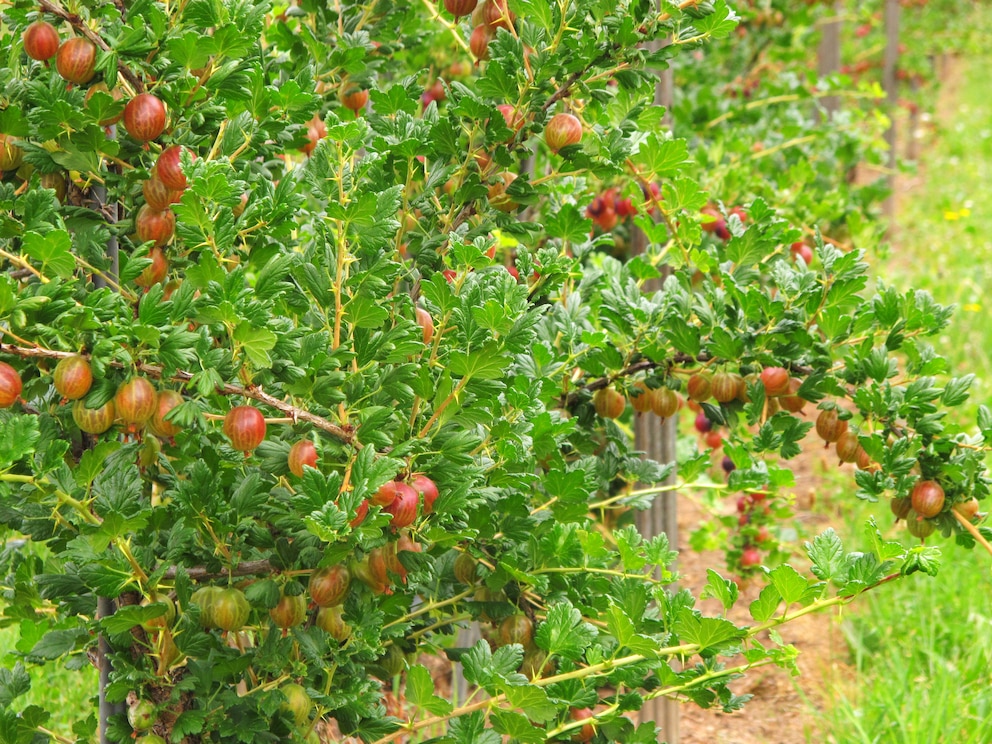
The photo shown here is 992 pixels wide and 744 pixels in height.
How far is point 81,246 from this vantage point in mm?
1430

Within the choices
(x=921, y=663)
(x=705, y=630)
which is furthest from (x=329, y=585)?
(x=921, y=663)

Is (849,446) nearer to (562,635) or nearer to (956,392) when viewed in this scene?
(956,392)

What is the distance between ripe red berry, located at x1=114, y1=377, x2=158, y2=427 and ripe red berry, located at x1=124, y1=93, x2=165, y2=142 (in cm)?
33

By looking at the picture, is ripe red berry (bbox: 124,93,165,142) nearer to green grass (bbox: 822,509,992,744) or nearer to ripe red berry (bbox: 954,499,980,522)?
ripe red berry (bbox: 954,499,980,522)

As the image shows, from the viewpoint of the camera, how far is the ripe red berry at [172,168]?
4.44ft

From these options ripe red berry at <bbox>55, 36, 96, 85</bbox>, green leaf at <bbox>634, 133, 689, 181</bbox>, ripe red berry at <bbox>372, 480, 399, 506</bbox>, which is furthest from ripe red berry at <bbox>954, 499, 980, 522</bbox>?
ripe red berry at <bbox>55, 36, 96, 85</bbox>

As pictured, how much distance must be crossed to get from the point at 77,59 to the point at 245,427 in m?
0.53

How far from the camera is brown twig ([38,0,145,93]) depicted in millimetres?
1330

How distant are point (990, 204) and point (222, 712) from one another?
7.90 m

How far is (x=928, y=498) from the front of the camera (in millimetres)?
1644

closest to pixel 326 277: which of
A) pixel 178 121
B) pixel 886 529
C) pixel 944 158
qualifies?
pixel 178 121

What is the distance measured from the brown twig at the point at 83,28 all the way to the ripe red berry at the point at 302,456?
533 mm

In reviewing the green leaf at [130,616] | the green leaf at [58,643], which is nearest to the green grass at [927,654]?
the green leaf at [130,616]

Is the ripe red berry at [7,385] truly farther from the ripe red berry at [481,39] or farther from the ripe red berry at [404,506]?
the ripe red berry at [481,39]
